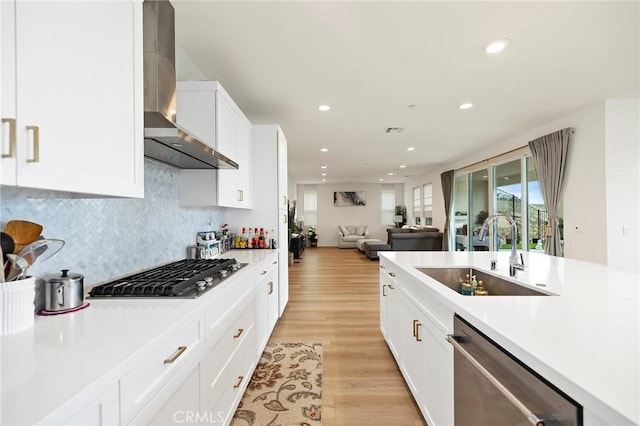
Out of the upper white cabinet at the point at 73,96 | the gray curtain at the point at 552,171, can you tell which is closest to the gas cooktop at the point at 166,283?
the upper white cabinet at the point at 73,96

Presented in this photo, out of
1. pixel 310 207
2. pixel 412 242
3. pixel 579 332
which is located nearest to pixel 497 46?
pixel 579 332

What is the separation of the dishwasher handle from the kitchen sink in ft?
1.90

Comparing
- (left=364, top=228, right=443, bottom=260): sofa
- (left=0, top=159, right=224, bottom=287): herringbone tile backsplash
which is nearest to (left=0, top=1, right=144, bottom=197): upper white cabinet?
(left=0, top=159, right=224, bottom=287): herringbone tile backsplash

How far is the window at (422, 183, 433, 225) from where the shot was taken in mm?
9211

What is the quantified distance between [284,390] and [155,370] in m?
1.42

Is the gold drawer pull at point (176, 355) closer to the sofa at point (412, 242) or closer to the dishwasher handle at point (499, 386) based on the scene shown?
the dishwasher handle at point (499, 386)

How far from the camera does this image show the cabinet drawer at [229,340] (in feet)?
4.29

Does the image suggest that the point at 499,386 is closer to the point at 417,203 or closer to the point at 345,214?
the point at 417,203

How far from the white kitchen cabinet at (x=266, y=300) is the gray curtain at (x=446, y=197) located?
601 cm

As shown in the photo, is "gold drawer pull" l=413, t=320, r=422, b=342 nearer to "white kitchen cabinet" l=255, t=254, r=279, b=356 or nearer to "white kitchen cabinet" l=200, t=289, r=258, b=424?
"white kitchen cabinet" l=200, t=289, r=258, b=424

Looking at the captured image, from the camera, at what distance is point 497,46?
7.27 ft

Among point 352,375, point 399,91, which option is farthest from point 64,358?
point 399,91

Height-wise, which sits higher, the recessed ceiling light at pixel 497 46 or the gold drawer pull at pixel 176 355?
the recessed ceiling light at pixel 497 46

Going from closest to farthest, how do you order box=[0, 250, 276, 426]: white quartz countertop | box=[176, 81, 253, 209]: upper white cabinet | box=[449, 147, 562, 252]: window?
1. box=[0, 250, 276, 426]: white quartz countertop
2. box=[176, 81, 253, 209]: upper white cabinet
3. box=[449, 147, 562, 252]: window
